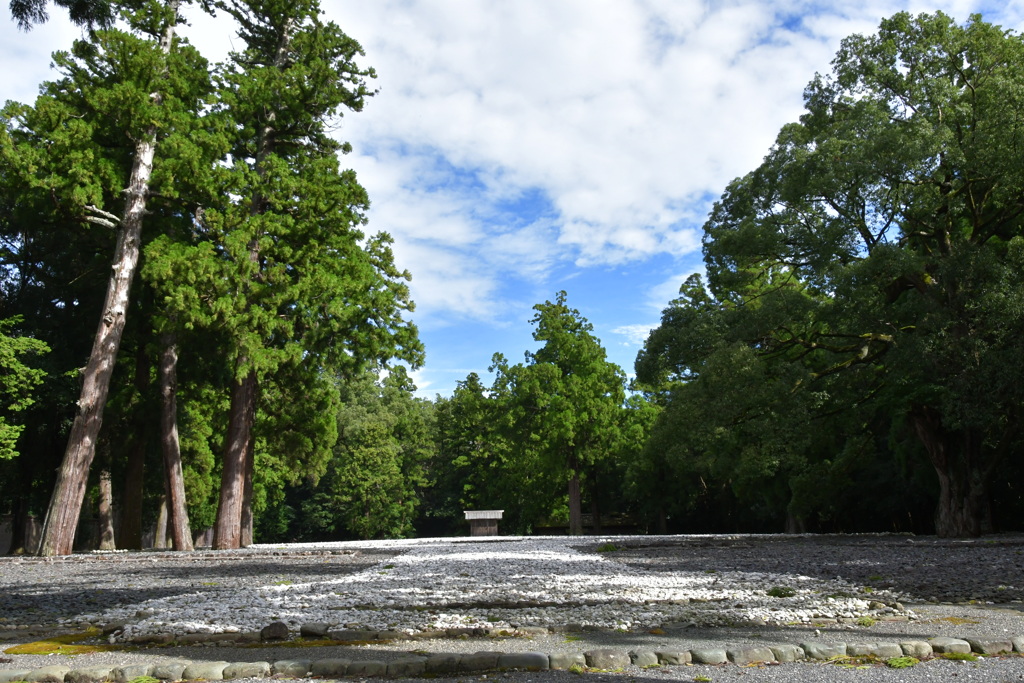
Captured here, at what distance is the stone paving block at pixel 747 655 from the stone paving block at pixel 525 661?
874 mm

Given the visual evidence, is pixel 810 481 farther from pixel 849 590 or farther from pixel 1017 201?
pixel 849 590

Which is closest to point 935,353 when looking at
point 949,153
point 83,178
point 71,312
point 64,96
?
point 949,153

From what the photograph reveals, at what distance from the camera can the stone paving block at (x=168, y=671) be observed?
3.07 m

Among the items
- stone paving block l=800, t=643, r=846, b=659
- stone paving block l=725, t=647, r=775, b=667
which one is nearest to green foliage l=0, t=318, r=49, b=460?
stone paving block l=725, t=647, r=775, b=667

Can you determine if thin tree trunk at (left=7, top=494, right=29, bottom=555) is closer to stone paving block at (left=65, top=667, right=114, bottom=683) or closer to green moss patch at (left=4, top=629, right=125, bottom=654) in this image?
green moss patch at (left=4, top=629, right=125, bottom=654)

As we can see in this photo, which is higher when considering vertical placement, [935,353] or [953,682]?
[935,353]

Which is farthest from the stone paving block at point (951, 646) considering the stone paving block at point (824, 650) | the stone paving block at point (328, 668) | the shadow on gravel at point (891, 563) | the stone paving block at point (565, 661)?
the stone paving block at point (328, 668)

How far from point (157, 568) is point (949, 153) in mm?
14421

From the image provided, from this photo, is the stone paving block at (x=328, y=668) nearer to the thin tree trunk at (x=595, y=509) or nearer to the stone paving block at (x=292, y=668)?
the stone paving block at (x=292, y=668)

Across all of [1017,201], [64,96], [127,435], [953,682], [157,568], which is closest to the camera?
[953,682]

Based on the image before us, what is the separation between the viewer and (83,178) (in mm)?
13969

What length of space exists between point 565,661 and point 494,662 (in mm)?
325

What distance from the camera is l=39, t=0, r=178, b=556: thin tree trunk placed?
42.4ft

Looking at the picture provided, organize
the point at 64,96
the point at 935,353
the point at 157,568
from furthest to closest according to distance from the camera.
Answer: the point at 64,96
the point at 935,353
the point at 157,568
